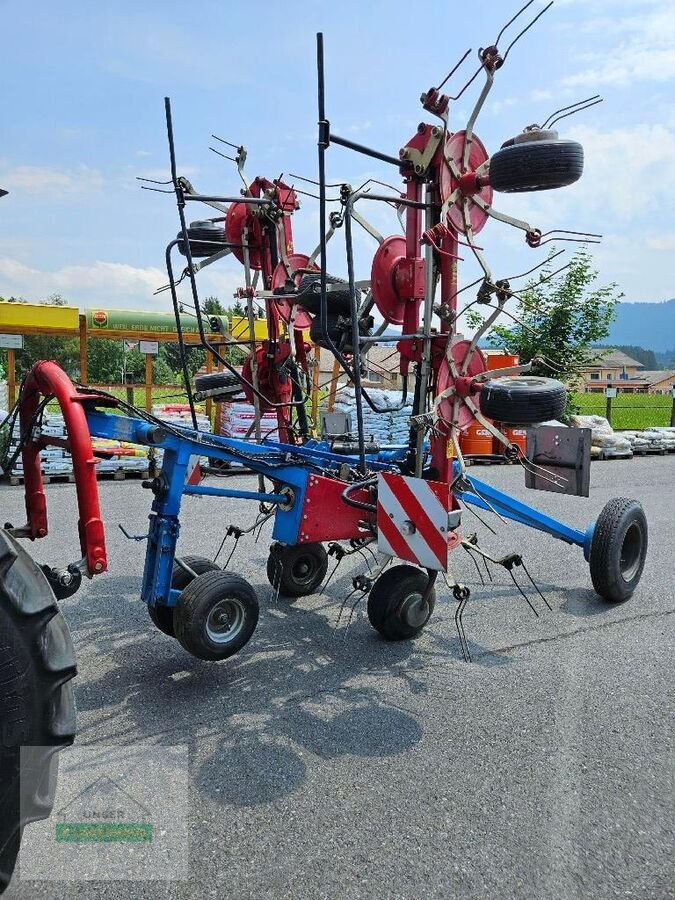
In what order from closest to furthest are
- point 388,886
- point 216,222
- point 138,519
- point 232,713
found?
point 388,886 < point 232,713 < point 216,222 < point 138,519

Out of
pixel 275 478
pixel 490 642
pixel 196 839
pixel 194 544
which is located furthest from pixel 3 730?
pixel 194 544

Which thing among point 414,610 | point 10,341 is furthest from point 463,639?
point 10,341

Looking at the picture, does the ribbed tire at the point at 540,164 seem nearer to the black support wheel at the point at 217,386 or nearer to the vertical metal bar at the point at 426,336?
the vertical metal bar at the point at 426,336

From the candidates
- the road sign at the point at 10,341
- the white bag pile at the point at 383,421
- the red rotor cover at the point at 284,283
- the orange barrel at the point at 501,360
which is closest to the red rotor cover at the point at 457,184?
the red rotor cover at the point at 284,283

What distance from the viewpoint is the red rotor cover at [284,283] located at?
555 cm

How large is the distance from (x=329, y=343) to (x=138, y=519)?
15.0ft

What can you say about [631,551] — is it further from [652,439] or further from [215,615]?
[652,439]

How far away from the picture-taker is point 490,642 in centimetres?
450

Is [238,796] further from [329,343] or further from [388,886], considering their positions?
[329,343]

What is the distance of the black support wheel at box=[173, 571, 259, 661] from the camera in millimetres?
3548

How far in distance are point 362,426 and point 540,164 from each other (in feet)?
5.50

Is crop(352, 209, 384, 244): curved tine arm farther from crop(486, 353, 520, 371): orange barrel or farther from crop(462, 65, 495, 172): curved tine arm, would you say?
crop(486, 353, 520, 371): orange barrel

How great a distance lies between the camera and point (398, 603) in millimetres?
4352

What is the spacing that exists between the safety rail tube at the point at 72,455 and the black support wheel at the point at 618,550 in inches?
139
